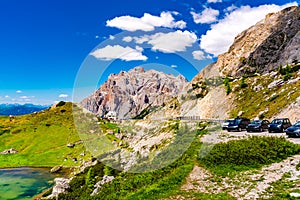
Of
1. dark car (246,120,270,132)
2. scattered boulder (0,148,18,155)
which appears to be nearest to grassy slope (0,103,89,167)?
scattered boulder (0,148,18,155)

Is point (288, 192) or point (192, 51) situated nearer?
point (288, 192)

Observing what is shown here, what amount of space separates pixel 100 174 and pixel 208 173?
77.8 feet

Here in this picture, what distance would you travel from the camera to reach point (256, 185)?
20562mm

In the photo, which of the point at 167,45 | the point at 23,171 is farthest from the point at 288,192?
the point at 23,171

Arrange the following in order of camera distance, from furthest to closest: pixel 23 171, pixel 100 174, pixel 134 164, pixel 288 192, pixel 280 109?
pixel 23 171
pixel 280 109
pixel 100 174
pixel 134 164
pixel 288 192

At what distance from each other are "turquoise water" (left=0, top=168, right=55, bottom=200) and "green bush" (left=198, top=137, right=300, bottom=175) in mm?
52238

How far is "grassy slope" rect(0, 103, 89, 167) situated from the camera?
379ft

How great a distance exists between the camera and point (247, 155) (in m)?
28.5

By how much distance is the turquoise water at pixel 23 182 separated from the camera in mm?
68750

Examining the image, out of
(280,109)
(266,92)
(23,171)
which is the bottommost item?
(23,171)

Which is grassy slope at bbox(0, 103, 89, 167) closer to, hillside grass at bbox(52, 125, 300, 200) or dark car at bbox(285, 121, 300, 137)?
hillside grass at bbox(52, 125, 300, 200)

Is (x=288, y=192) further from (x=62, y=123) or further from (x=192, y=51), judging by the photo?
(x=62, y=123)

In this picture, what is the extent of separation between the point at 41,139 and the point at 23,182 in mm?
66987

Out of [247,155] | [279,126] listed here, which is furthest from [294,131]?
[247,155]
